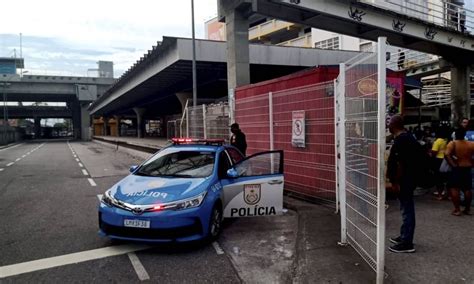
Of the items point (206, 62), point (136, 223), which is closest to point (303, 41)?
point (206, 62)

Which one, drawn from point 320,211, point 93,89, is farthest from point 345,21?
point 93,89

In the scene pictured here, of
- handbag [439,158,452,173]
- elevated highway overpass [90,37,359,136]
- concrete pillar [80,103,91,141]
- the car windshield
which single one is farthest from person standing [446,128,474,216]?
concrete pillar [80,103,91,141]

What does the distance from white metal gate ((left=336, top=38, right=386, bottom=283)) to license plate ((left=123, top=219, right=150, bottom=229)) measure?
8.38 ft

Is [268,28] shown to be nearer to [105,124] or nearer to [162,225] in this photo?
[105,124]

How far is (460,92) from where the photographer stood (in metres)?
21.1

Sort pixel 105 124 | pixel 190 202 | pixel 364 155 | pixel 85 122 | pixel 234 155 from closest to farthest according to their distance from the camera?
1. pixel 364 155
2. pixel 190 202
3. pixel 234 155
4. pixel 85 122
5. pixel 105 124

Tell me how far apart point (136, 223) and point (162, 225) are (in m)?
0.34

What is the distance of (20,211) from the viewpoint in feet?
27.4

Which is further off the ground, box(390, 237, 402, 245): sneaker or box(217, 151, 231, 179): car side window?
box(217, 151, 231, 179): car side window

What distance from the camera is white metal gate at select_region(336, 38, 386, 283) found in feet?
12.5

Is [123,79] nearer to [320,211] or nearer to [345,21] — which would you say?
[345,21]

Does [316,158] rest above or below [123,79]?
below

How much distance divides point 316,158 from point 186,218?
365cm

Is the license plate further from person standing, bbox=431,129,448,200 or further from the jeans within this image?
person standing, bbox=431,129,448,200
